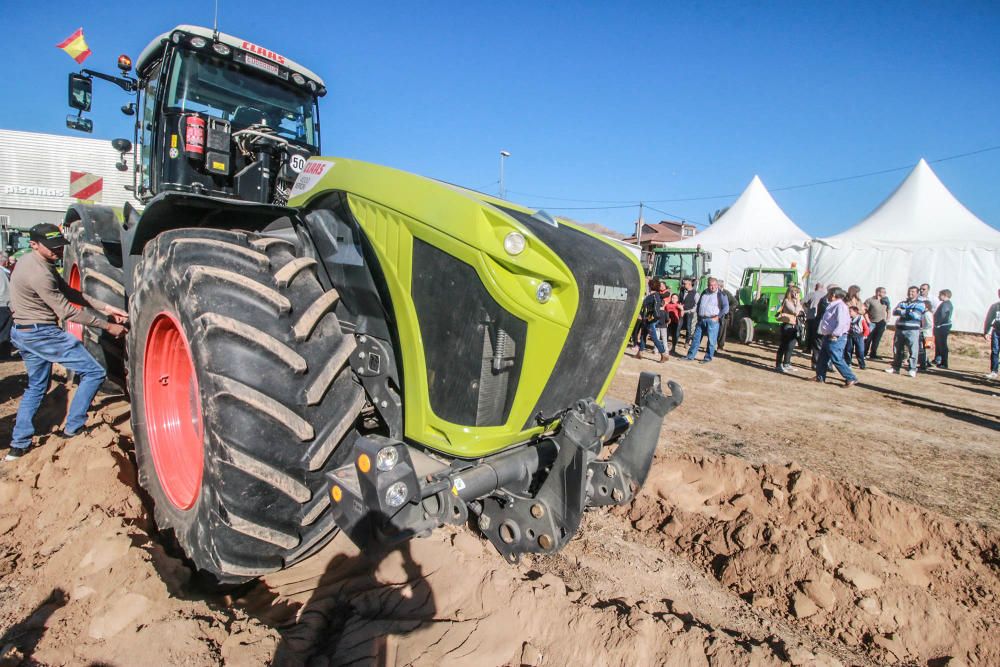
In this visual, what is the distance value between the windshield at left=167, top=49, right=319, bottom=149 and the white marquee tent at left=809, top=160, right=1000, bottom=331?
1955cm

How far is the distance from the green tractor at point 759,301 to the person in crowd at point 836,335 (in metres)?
5.50

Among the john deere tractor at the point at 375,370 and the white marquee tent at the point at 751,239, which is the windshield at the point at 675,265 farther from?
the john deere tractor at the point at 375,370

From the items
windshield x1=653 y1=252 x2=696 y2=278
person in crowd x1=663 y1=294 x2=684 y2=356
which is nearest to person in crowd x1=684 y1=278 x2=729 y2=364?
person in crowd x1=663 y1=294 x2=684 y2=356

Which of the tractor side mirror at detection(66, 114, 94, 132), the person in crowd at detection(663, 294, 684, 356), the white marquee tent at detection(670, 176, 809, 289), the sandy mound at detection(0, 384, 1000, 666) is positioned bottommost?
the sandy mound at detection(0, 384, 1000, 666)

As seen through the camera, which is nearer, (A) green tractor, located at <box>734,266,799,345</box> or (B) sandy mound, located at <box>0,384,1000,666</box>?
(B) sandy mound, located at <box>0,384,1000,666</box>

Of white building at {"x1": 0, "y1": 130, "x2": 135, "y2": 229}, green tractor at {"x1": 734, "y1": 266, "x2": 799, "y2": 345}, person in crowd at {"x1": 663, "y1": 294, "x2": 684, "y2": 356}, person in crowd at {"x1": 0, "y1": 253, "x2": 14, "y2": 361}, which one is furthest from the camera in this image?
white building at {"x1": 0, "y1": 130, "x2": 135, "y2": 229}

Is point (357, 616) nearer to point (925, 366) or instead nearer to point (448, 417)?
point (448, 417)

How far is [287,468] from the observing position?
2.15 metres

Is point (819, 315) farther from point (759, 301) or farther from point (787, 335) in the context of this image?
point (759, 301)

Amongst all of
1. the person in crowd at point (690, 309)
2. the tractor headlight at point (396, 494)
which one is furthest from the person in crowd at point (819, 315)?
the tractor headlight at point (396, 494)

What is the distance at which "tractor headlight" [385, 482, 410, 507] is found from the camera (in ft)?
6.52

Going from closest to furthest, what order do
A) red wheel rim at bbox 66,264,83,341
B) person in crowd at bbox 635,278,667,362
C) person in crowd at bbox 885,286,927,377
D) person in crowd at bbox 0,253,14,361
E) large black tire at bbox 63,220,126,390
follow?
large black tire at bbox 63,220,126,390
red wheel rim at bbox 66,264,83,341
person in crowd at bbox 0,253,14,361
person in crowd at bbox 885,286,927,377
person in crowd at bbox 635,278,667,362

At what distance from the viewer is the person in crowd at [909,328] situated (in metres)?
10.2

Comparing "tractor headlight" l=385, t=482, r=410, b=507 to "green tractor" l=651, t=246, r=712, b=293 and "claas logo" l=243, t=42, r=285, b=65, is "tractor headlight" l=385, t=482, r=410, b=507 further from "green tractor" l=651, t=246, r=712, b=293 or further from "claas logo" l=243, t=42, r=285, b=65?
"green tractor" l=651, t=246, r=712, b=293
